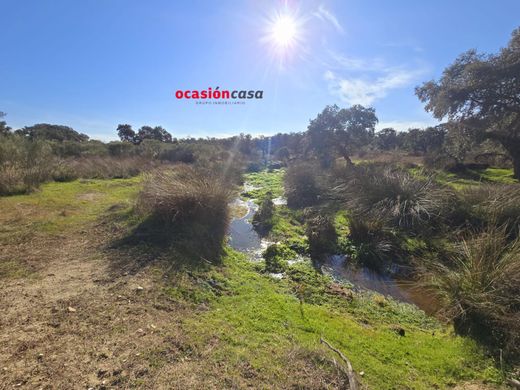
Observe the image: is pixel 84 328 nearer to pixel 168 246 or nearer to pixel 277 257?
pixel 168 246

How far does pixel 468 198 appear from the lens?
8.27 m

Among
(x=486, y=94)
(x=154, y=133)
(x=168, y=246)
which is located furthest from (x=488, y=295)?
(x=154, y=133)

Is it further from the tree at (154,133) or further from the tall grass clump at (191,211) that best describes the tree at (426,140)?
the tree at (154,133)

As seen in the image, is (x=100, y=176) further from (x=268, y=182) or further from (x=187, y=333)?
(x=187, y=333)

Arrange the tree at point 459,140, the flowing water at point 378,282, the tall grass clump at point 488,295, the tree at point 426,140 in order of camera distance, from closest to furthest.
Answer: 1. the tall grass clump at point 488,295
2. the flowing water at point 378,282
3. the tree at point 459,140
4. the tree at point 426,140

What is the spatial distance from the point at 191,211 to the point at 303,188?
295 inches

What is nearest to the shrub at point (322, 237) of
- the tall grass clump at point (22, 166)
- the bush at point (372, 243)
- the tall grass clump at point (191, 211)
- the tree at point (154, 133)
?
the bush at point (372, 243)

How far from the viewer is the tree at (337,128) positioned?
22000 millimetres

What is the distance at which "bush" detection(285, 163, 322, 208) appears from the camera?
1295cm

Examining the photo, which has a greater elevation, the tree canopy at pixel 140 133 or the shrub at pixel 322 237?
the tree canopy at pixel 140 133

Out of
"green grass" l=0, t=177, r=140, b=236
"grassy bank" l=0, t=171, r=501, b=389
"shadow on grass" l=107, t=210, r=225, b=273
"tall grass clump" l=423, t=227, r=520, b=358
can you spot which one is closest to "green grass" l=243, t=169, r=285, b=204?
"green grass" l=0, t=177, r=140, b=236

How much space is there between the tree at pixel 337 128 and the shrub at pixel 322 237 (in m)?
14.0

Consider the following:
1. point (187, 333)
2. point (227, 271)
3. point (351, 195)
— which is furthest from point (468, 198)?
point (187, 333)

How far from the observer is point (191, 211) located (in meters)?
7.32
